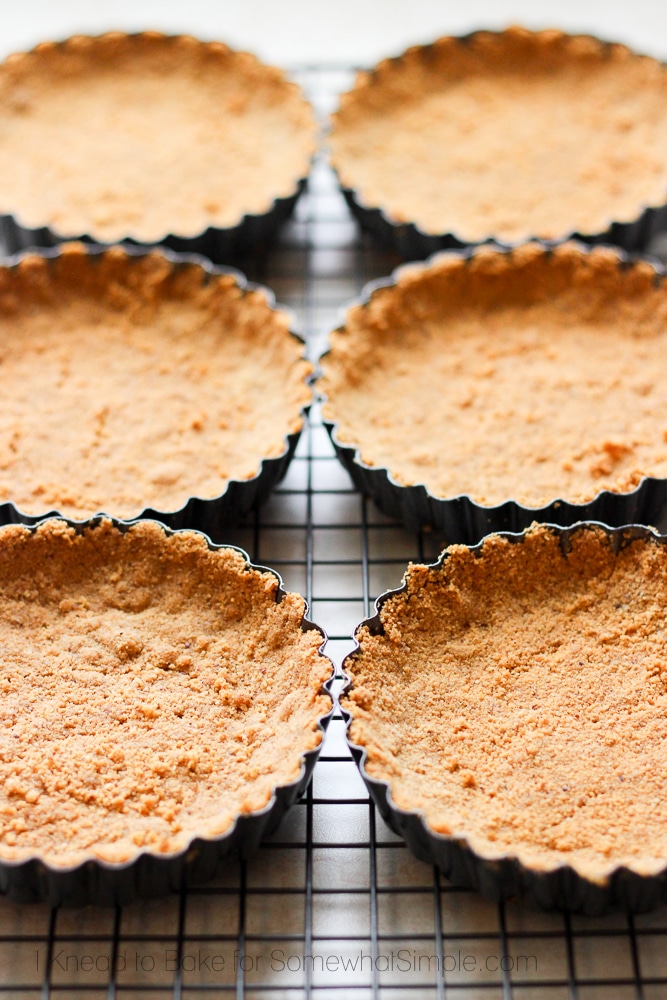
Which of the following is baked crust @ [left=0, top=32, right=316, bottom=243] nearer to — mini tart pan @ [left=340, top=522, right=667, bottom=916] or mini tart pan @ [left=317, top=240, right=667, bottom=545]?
mini tart pan @ [left=317, top=240, right=667, bottom=545]

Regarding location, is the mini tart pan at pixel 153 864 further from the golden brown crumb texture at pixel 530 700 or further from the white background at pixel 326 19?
the white background at pixel 326 19

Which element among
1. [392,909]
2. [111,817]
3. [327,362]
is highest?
[327,362]

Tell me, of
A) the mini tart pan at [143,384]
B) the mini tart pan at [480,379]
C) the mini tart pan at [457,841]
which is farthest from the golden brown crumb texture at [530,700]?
the mini tart pan at [143,384]

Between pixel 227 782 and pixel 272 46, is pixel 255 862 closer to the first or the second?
pixel 227 782

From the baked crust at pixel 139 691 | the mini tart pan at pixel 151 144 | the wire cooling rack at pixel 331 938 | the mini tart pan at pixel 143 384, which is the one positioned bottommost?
the wire cooling rack at pixel 331 938

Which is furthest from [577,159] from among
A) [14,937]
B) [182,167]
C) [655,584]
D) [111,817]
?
[14,937]
